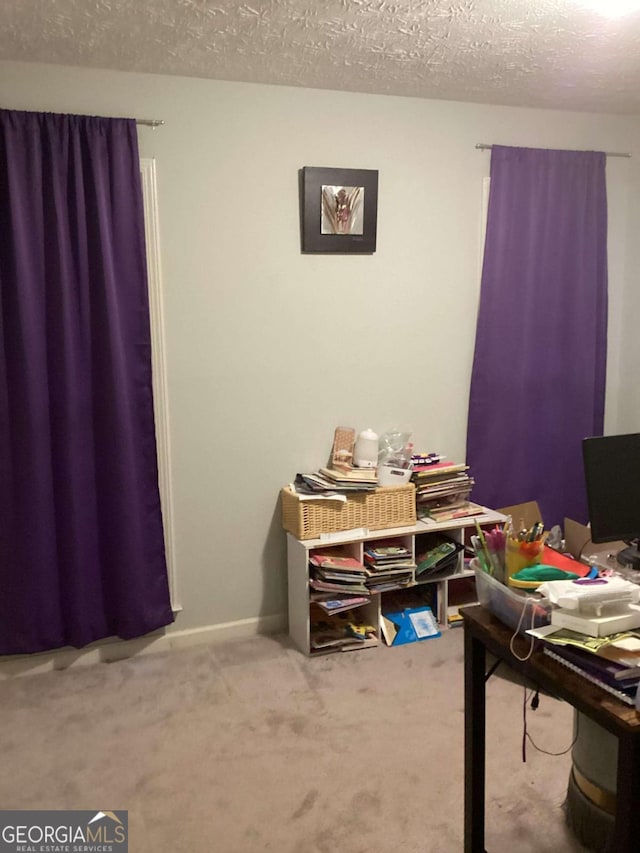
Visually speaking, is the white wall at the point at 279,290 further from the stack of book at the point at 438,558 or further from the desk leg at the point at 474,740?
the desk leg at the point at 474,740

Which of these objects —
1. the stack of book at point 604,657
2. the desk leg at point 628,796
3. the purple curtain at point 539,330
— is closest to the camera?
the desk leg at point 628,796

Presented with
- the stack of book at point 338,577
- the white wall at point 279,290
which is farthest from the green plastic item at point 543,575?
the white wall at point 279,290

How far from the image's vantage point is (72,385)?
9.29 feet

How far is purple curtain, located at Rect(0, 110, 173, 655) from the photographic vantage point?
8.98ft

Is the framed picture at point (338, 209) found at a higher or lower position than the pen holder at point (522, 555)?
higher

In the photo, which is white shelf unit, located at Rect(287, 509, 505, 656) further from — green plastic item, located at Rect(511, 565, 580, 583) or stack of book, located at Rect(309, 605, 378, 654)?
green plastic item, located at Rect(511, 565, 580, 583)

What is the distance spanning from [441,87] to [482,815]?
284 centimetres

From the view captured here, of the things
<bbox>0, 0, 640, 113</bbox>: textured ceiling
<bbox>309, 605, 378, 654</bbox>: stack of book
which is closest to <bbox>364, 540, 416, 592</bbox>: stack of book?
<bbox>309, 605, 378, 654</bbox>: stack of book

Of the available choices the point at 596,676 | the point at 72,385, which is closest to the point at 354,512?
the point at 72,385

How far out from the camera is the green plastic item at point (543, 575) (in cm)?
172

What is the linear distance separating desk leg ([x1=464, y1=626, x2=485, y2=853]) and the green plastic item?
0.21 metres

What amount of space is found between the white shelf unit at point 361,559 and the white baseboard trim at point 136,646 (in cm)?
17

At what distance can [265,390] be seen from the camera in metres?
3.24

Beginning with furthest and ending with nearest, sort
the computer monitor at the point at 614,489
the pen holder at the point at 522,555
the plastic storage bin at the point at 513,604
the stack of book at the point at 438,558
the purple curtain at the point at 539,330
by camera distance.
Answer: the purple curtain at the point at 539,330 → the stack of book at the point at 438,558 → the computer monitor at the point at 614,489 → the pen holder at the point at 522,555 → the plastic storage bin at the point at 513,604
